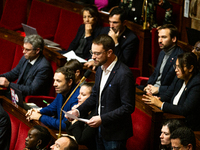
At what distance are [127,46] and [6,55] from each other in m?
0.65

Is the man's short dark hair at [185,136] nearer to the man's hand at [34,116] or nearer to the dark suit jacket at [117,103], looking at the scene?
the dark suit jacket at [117,103]

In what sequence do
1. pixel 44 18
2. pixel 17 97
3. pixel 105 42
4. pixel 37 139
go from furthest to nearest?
1. pixel 44 18
2. pixel 17 97
3. pixel 37 139
4. pixel 105 42

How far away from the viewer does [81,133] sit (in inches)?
40.9

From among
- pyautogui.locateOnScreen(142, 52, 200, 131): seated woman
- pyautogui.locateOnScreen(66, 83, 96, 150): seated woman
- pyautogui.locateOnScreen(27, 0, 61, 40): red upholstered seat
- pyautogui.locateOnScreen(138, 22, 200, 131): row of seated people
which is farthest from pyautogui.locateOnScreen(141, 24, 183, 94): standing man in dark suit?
pyautogui.locateOnScreen(27, 0, 61, 40): red upholstered seat

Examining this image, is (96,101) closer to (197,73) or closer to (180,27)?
(197,73)

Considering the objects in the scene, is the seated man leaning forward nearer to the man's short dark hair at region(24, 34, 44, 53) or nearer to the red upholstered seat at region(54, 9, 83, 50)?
the man's short dark hair at region(24, 34, 44, 53)

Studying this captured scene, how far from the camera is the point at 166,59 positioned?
141 centimetres

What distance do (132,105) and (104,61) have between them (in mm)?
143

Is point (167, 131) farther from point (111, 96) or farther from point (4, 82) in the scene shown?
point (4, 82)

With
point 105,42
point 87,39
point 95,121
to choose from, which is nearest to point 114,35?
point 87,39

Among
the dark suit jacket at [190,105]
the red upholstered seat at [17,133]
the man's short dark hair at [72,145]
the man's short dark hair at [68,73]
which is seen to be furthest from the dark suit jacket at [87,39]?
the man's short dark hair at [72,145]

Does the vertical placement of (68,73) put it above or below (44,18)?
below

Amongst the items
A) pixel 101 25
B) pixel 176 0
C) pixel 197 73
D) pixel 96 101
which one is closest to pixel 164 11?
pixel 176 0

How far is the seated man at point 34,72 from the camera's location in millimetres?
1521
